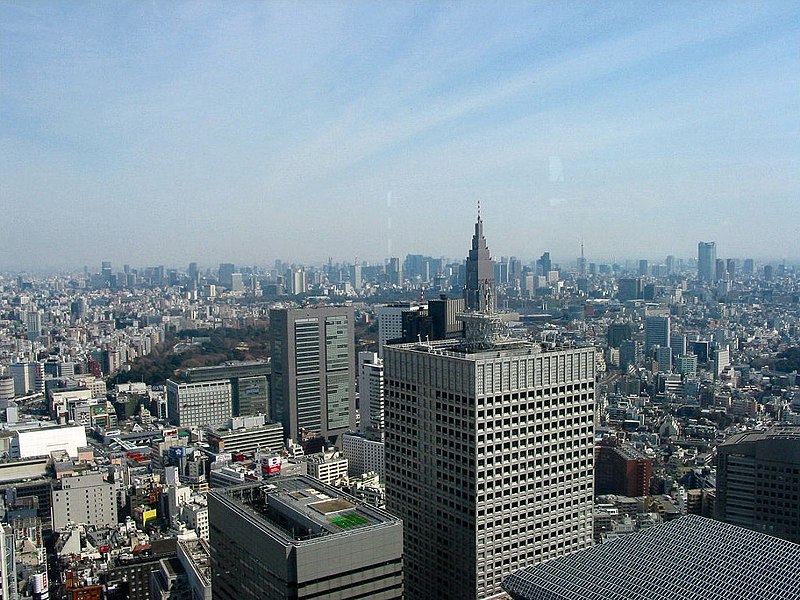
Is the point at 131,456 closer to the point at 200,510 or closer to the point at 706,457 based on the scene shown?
the point at 200,510

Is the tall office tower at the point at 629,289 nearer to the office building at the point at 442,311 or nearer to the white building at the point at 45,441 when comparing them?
the office building at the point at 442,311

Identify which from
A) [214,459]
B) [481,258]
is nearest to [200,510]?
[214,459]

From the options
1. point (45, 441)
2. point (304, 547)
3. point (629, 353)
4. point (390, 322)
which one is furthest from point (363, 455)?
point (304, 547)

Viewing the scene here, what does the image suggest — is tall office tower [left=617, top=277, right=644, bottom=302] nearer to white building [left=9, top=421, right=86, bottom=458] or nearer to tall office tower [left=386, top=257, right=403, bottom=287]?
tall office tower [left=386, top=257, right=403, bottom=287]

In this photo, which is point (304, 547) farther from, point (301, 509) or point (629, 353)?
point (629, 353)

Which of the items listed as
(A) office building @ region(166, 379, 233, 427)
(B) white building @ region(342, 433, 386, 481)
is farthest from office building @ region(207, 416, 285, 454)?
(A) office building @ region(166, 379, 233, 427)

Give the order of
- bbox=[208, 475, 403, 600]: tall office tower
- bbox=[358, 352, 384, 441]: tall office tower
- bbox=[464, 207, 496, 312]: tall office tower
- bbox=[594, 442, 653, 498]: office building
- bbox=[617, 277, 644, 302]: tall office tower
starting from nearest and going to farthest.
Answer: bbox=[208, 475, 403, 600]: tall office tower → bbox=[594, 442, 653, 498]: office building → bbox=[464, 207, 496, 312]: tall office tower → bbox=[617, 277, 644, 302]: tall office tower → bbox=[358, 352, 384, 441]: tall office tower
